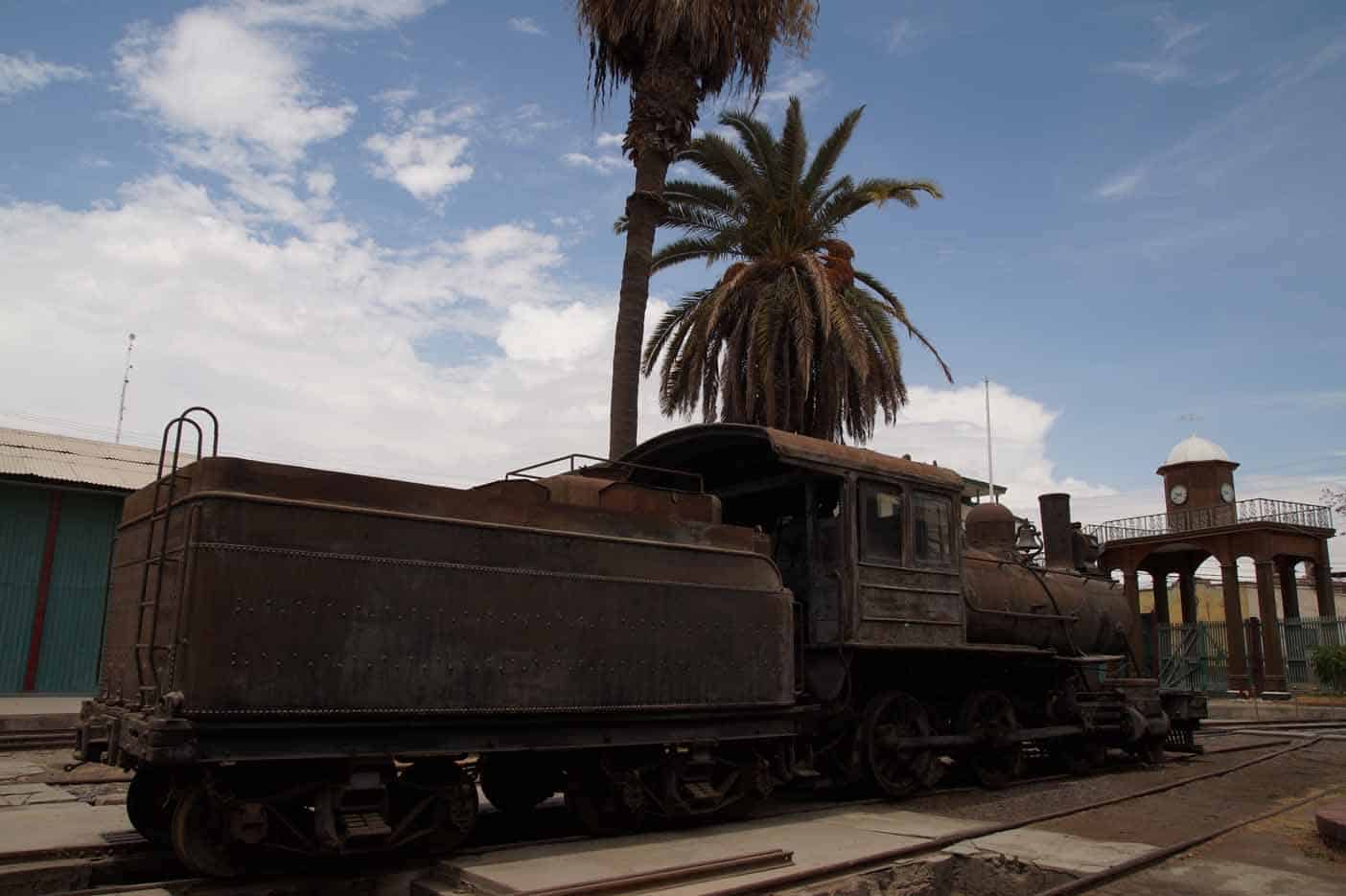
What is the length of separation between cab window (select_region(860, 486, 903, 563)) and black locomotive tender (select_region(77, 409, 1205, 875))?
0.03m

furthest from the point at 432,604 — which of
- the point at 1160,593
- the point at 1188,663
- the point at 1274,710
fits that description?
the point at 1160,593

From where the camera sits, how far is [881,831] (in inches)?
301

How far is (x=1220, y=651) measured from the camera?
102ft

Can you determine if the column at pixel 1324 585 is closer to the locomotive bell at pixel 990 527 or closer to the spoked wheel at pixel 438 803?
the locomotive bell at pixel 990 527

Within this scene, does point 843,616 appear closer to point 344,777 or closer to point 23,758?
point 344,777

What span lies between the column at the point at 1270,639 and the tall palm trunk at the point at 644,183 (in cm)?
2416

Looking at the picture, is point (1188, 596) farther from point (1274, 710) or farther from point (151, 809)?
point (151, 809)

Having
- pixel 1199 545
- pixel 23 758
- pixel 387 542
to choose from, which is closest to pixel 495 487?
pixel 387 542

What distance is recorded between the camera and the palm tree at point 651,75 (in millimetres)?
14070

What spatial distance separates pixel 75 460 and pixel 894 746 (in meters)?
14.5

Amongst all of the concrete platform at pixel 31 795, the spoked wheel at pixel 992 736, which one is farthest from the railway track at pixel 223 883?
the spoked wheel at pixel 992 736

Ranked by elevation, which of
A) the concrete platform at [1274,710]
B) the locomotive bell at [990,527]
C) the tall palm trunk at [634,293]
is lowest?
the concrete platform at [1274,710]

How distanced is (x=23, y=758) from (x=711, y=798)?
818 centimetres

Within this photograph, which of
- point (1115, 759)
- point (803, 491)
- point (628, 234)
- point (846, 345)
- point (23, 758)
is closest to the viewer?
point (803, 491)
